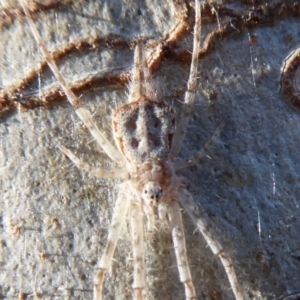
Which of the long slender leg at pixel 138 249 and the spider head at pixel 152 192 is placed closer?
the long slender leg at pixel 138 249

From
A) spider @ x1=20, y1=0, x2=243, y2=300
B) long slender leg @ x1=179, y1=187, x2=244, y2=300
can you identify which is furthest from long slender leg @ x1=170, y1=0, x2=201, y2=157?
long slender leg @ x1=179, y1=187, x2=244, y2=300

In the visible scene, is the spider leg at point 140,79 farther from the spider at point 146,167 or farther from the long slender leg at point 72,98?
the long slender leg at point 72,98

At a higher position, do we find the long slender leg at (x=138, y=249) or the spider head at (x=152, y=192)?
the spider head at (x=152, y=192)

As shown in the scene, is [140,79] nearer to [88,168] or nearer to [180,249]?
[88,168]

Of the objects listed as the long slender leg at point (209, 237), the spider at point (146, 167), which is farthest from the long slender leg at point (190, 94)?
the long slender leg at point (209, 237)

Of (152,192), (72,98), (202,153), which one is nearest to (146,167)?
(152,192)

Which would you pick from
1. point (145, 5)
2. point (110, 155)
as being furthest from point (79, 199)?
point (145, 5)
